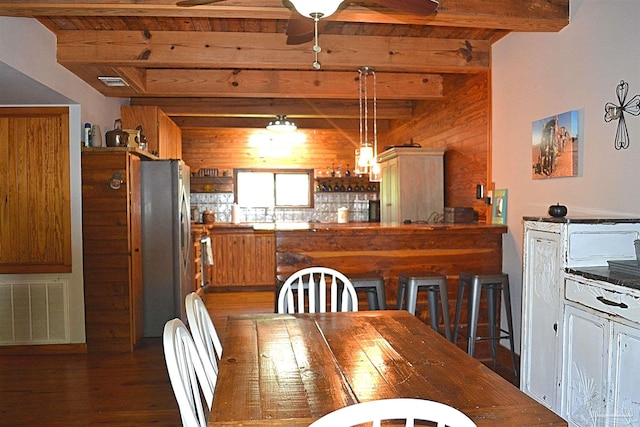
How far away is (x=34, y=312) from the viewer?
4.46 metres

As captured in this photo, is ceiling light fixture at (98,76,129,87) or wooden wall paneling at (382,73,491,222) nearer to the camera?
ceiling light fixture at (98,76,129,87)

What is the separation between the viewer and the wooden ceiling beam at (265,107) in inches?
249

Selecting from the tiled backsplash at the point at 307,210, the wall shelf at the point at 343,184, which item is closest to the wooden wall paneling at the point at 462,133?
the wall shelf at the point at 343,184

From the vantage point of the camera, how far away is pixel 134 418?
10.0ft

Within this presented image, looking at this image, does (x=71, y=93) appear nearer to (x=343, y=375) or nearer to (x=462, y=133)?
(x=462, y=133)

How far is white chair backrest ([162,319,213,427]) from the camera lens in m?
1.40

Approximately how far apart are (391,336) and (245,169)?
6340 millimetres

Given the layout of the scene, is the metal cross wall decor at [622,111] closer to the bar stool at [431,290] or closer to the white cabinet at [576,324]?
the white cabinet at [576,324]

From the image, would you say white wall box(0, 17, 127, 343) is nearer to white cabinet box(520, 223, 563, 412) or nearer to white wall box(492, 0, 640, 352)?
white cabinet box(520, 223, 563, 412)

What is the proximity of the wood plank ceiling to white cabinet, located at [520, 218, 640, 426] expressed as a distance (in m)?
1.43

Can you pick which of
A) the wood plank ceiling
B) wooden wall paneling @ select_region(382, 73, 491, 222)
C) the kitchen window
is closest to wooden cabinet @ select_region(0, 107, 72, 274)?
the wood plank ceiling

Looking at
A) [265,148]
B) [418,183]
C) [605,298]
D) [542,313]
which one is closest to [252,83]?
[418,183]

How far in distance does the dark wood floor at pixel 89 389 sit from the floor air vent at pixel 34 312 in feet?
0.54

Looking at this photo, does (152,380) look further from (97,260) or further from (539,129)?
(539,129)
